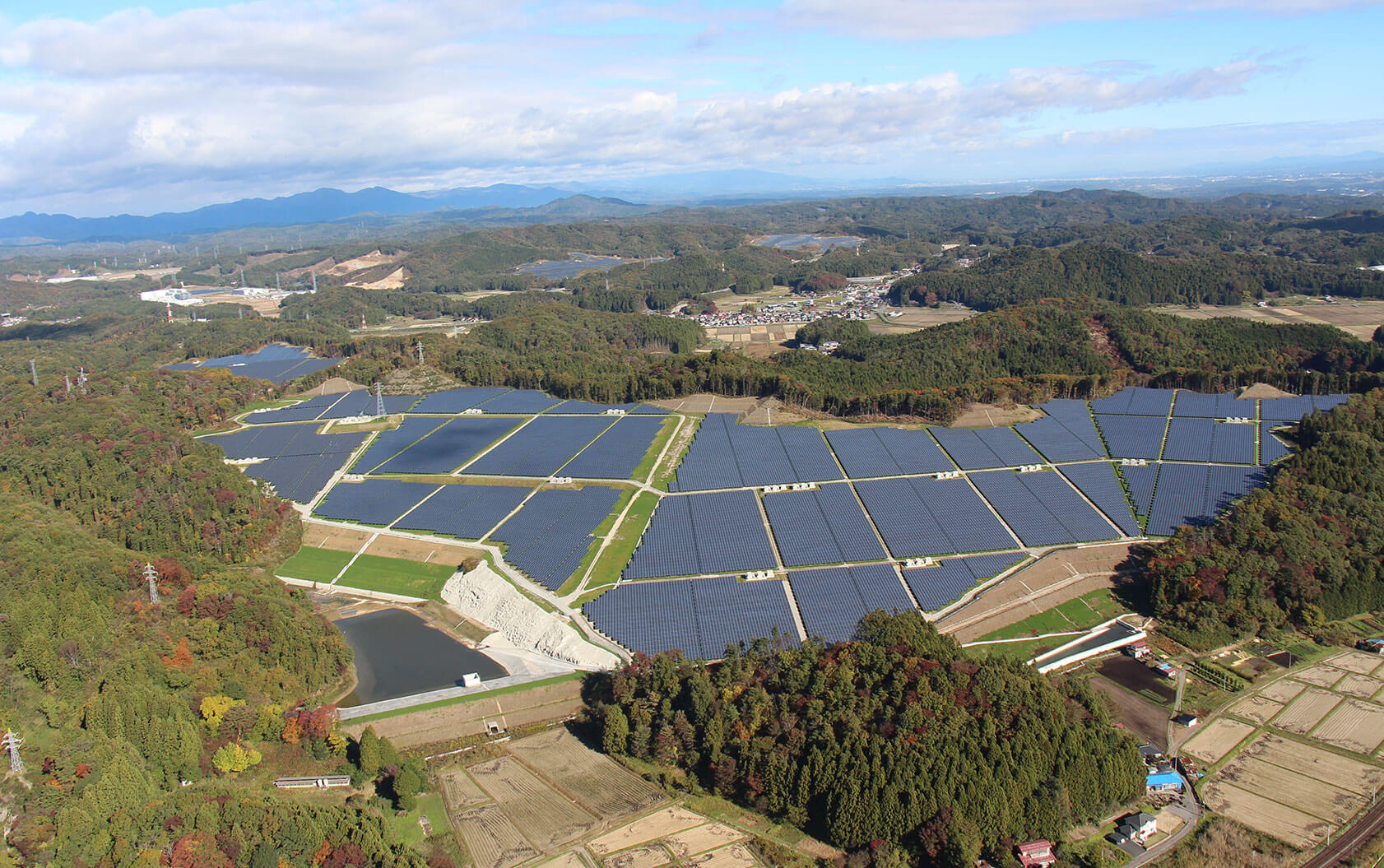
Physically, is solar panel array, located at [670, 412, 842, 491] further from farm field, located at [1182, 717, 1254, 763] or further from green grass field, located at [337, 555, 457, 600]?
farm field, located at [1182, 717, 1254, 763]

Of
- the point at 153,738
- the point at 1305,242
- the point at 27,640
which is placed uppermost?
the point at 1305,242

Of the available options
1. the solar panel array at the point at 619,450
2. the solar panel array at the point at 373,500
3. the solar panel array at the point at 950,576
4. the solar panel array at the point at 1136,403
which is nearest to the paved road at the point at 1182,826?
the solar panel array at the point at 950,576

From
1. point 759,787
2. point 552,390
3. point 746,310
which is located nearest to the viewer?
point 759,787

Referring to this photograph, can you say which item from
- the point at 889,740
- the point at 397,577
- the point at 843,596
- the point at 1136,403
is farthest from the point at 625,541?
the point at 1136,403

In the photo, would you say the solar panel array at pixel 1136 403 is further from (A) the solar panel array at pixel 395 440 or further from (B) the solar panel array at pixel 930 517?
(A) the solar panel array at pixel 395 440

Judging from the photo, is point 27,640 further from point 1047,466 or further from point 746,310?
point 746,310

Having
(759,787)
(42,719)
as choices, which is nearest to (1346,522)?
(759,787)
